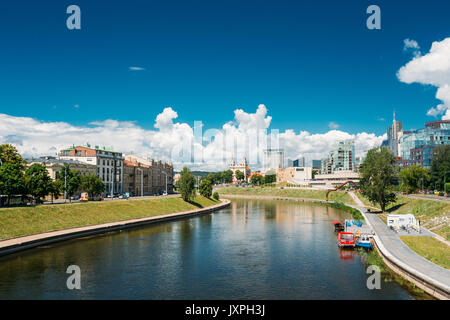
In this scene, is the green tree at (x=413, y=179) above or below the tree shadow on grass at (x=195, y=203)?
above

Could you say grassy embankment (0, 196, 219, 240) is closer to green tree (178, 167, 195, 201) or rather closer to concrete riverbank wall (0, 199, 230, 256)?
concrete riverbank wall (0, 199, 230, 256)

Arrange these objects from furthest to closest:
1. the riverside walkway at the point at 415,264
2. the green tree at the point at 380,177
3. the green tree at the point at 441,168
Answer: the green tree at the point at 441,168
the green tree at the point at 380,177
the riverside walkway at the point at 415,264

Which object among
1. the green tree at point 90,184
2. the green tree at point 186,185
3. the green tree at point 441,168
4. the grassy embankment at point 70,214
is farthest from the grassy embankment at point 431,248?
the green tree at point 441,168

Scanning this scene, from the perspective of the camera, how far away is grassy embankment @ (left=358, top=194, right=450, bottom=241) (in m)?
52.1

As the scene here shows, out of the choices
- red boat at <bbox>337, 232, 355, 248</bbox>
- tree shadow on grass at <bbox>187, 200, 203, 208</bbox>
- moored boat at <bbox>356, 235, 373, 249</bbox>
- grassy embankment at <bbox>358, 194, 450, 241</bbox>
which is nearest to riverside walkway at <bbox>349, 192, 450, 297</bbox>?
moored boat at <bbox>356, 235, 373, 249</bbox>

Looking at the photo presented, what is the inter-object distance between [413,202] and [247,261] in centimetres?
6060

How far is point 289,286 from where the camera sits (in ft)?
103

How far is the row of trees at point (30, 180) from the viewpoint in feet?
200

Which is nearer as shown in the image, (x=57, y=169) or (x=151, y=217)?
(x=151, y=217)

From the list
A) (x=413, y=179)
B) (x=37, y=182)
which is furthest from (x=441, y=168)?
(x=37, y=182)

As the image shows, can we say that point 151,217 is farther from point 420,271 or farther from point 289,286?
point 420,271

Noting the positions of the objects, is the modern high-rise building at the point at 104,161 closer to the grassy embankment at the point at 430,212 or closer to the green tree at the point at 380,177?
the green tree at the point at 380,177

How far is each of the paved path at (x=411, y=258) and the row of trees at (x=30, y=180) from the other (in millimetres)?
62604
